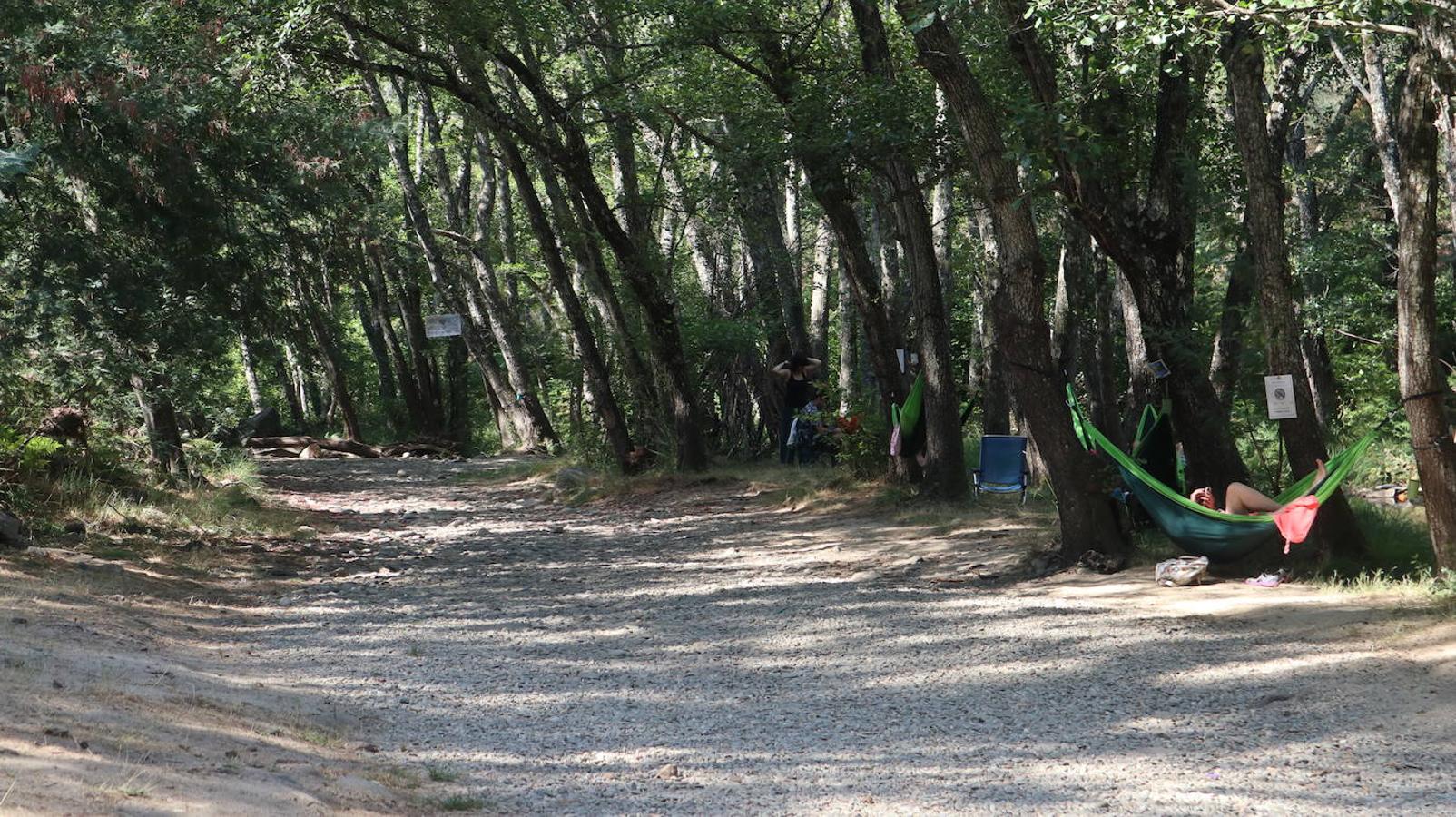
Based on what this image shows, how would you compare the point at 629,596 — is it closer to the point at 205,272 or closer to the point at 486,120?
the point at 205,272

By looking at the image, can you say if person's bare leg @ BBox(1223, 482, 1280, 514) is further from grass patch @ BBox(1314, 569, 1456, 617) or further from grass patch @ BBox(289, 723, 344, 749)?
grass patch @ BBox(289, 723, 344, 749)

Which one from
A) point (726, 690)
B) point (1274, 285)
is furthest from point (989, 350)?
point (726, 690)

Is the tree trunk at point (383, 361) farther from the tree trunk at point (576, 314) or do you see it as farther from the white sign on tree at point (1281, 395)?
the white sign on tree at point (1281, 395)

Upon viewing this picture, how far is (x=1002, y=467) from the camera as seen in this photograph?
12711 millimetres

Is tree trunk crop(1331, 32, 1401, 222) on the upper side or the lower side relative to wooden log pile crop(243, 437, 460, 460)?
upper

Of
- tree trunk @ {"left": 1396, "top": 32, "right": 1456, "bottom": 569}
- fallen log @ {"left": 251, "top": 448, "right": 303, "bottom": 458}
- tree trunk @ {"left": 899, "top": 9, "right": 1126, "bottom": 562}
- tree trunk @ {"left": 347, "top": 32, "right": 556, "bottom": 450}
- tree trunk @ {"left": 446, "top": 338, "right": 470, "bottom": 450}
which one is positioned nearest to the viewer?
tree trunk @ {"left": 1396, "top": 32, "right": 1456, "bottom": 569}

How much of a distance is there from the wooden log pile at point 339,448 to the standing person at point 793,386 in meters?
10.3

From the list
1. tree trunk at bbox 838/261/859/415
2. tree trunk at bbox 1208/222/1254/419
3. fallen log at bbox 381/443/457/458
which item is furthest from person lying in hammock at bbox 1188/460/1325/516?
fallen log at bbox 381/443/457/458

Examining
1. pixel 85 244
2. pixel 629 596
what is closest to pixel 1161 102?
pixel 629 596

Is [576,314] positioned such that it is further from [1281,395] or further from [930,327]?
[1281,395]

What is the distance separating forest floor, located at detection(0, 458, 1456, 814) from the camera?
482 centimetres

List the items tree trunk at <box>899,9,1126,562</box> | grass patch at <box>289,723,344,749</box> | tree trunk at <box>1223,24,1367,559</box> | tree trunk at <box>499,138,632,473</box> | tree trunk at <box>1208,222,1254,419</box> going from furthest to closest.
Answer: tree trunk at <box>499,138,632,473</box>, tree trunk at <box>1208,222,1254,419</box>, tree trunk at <box>899,9,1126,562</box>, tree trunk at <box>1223,24,1367,559</box>, grass patch at <box>289,723,344,749</box>

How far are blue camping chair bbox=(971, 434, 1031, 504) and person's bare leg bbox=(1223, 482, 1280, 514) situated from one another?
13.0ft

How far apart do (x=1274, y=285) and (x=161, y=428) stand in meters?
10.6
